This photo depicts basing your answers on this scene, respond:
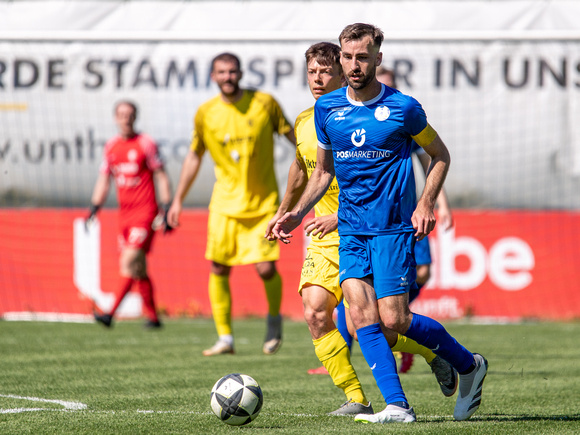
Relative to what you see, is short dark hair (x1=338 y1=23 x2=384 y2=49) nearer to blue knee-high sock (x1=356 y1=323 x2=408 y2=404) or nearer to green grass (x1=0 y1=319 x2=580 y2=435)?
blue knee-high sock (x1=356 y1=323 x2=408 y2=404)

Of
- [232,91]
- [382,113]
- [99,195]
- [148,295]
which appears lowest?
[148,295]

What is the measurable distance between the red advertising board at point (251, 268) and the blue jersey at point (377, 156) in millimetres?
7157

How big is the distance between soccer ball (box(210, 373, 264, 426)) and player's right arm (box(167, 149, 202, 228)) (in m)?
3.60

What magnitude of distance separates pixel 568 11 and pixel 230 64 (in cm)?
717

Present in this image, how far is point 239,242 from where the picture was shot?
8.16m

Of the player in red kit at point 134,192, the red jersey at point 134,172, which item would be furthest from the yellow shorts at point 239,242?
the red jersey at point 134,172

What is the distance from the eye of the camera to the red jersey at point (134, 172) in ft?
34.3

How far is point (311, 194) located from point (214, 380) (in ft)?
6.72

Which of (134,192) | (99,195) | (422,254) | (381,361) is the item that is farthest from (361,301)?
(99,195)

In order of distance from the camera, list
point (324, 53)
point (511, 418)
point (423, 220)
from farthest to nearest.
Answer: point (324, 53) < point (511, 418) < point (423, 220)

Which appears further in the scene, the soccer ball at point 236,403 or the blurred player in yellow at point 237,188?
the blurred player in yellow at point 237,188

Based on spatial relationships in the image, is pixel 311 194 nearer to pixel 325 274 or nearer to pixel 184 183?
pixel 325 274

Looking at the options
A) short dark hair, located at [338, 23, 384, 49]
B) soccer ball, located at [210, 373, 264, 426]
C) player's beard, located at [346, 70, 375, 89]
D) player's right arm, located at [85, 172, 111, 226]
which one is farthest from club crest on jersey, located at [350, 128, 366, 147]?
player's right arm, located at [85, 172, 111, 226]

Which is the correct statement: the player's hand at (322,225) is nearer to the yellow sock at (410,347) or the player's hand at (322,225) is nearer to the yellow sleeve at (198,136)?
the yellow sock at (410,347)
